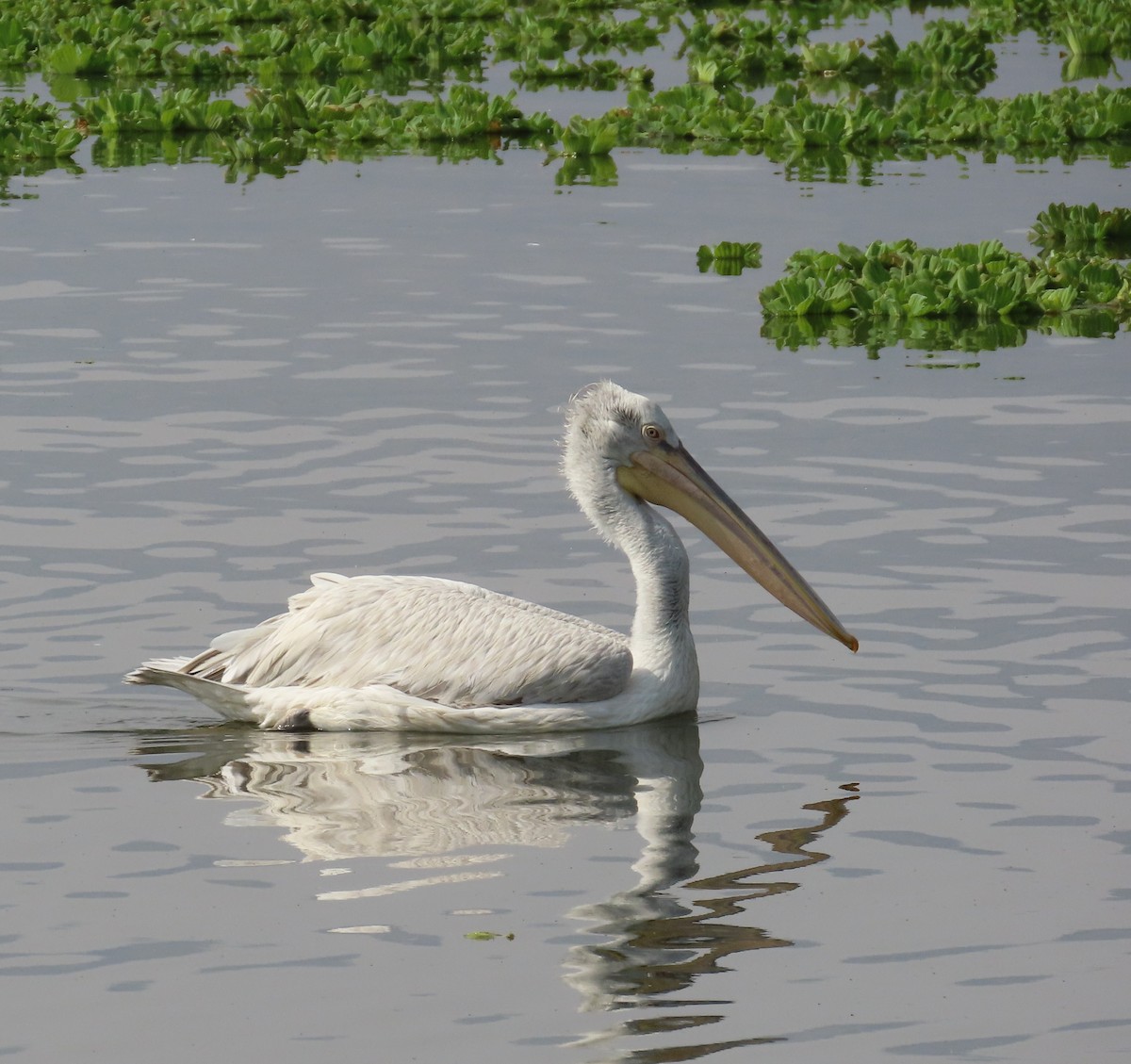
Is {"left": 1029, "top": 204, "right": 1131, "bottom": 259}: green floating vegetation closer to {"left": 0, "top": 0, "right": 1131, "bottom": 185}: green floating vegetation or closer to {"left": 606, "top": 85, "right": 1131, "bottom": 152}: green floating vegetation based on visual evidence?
{"left": 0, "top": 0, "right": 1131, "bottom": 185}: green floating vegetation

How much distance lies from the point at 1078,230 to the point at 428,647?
798 centimetres

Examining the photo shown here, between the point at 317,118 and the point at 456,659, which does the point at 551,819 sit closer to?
the point at 456,659

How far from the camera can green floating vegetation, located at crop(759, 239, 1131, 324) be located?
39.9ft

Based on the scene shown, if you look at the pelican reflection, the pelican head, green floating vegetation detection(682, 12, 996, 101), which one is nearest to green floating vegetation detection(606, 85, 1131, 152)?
green floating vegetation detection(682, 12, 996, 101)

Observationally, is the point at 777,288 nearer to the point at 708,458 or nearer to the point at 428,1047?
the point at 708,458

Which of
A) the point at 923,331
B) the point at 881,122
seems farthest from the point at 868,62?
the point at 923,331

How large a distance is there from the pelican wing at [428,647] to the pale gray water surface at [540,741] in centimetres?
21

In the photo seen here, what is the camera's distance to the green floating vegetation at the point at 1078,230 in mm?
13758

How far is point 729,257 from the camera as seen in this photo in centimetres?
1351

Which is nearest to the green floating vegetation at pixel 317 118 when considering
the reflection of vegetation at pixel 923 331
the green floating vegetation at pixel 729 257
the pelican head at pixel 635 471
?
the green floating vegetation at pixel 729 257

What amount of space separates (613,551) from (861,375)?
9.28ft

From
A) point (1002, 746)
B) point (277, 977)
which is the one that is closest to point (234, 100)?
point (1002, 746)

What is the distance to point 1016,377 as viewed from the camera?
10930 millimetres

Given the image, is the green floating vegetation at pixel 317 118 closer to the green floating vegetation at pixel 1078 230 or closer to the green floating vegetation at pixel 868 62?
the green floating vegetation at pixel 868 62
